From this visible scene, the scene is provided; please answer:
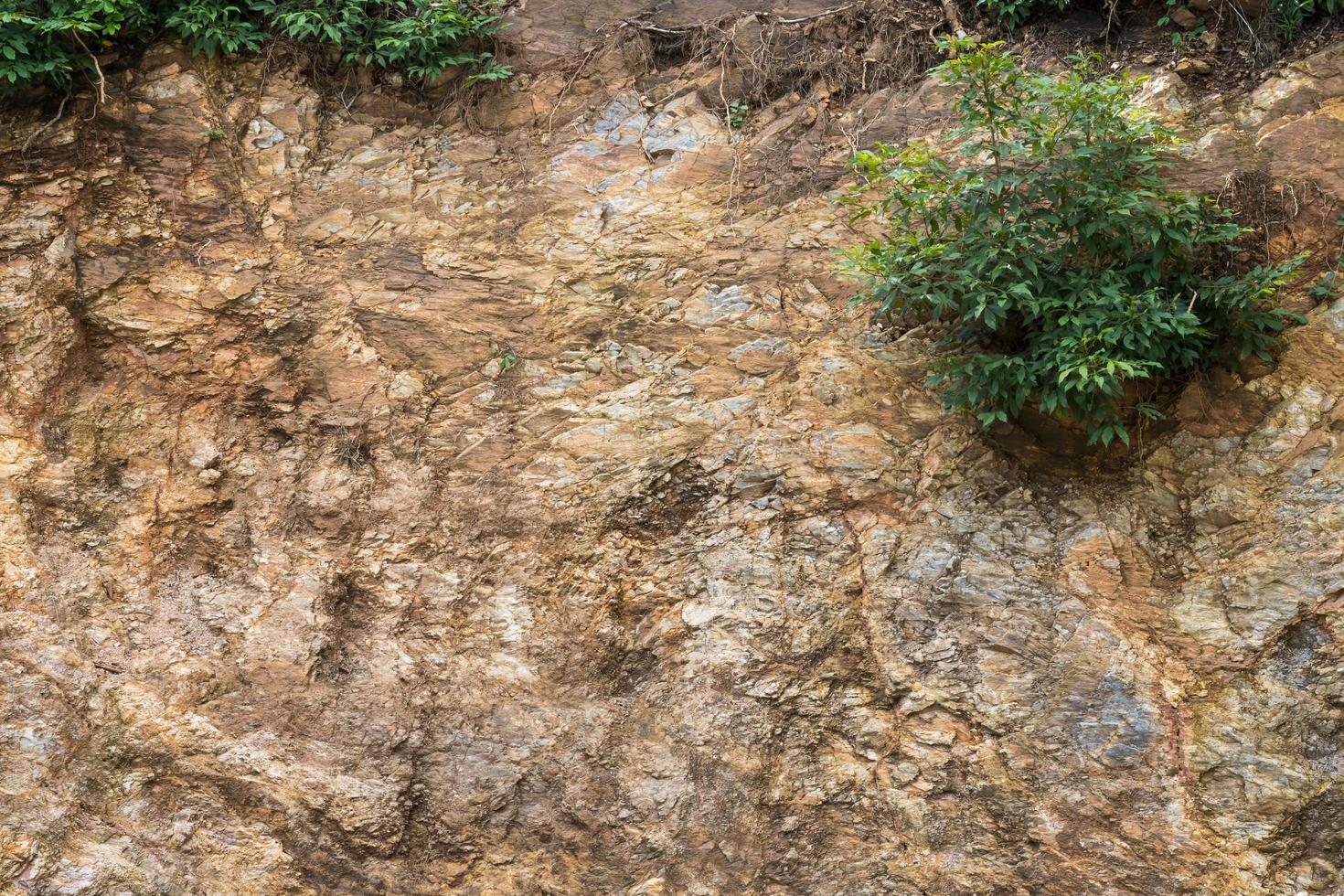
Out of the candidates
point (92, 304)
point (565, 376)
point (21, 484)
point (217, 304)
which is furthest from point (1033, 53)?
point (21, 484)

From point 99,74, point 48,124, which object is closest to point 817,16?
point 99,74

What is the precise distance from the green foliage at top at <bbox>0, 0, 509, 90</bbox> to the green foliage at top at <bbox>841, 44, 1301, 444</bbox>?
8.68 ft

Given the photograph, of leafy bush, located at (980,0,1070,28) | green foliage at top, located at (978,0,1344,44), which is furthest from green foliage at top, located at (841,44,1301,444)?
leafy bush, located at (980,0,1070,28)

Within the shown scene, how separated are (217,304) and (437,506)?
151cm

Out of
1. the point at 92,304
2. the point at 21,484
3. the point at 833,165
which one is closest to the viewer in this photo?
the point at 21,484

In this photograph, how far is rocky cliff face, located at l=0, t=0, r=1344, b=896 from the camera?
13.5ft

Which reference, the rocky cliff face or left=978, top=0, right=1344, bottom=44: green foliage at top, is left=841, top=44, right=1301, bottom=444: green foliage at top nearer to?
the rocky cliff face

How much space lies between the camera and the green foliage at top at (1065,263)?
4172mm

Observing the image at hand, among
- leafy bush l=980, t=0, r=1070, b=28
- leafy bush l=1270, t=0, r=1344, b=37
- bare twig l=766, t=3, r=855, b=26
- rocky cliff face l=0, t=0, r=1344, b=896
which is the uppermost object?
bare twig l=766, t=3, r=855, b=26

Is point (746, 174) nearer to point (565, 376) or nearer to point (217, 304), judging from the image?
point (565, 376)

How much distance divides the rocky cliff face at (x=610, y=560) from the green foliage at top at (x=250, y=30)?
28cm

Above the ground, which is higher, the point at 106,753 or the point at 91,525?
the point at 91,525

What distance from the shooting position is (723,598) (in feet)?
14.9

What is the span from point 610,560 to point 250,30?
352cm
